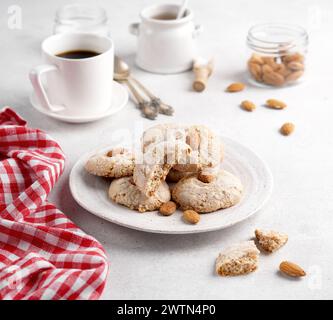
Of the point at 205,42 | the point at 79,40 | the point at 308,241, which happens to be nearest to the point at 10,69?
the point at 79,40

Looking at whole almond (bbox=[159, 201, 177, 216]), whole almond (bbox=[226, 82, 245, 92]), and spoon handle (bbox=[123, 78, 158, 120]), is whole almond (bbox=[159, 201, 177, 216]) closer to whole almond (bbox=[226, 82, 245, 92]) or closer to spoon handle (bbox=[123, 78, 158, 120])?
spoon handle (bbox=[123, 78, 158, 120])

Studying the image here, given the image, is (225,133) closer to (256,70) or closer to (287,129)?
(287,129)

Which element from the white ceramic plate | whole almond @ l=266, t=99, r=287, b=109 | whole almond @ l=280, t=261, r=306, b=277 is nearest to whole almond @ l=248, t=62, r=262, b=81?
whole almond @ l=266, t=99, r=287, b=109

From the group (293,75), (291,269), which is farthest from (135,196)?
(293,75)

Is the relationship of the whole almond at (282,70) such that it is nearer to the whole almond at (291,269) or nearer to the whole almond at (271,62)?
the whole almond at (271,62)

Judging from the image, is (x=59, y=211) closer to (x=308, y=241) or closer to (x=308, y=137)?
(x=308, y=241)

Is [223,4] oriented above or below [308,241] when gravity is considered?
below

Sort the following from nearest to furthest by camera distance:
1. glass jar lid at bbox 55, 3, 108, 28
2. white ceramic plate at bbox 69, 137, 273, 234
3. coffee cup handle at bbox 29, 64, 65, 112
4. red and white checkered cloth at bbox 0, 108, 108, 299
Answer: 1. red and white checkered cloth at bbox 0, 108, 108, 299
2. white ceramic plate at bbox 69, 137, 273, 234
3. coffee cup handle at bbox 29, 64, 65, 112
4. glass jar lid at bbox 55, 3, 108, 28
